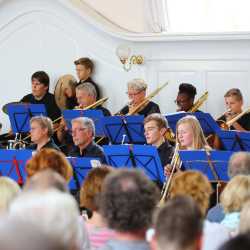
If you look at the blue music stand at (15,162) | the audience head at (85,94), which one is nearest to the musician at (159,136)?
the blue music stand at (15,162)

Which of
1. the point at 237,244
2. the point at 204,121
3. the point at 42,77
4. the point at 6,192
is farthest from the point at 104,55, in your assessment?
the point at 237,244

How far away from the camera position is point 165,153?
682 cm

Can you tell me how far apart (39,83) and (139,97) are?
4.93ft

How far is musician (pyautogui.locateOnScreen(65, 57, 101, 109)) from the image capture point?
30.8ft

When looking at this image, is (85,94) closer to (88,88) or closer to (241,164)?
(88,88)

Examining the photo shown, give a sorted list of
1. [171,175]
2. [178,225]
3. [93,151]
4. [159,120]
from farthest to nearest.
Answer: [93,151] < [159,120] < [171,175] < [178,225]

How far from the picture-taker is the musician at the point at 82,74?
30.8 feet

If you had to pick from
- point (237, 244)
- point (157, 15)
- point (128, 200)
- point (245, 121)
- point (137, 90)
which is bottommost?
point (245, 121)

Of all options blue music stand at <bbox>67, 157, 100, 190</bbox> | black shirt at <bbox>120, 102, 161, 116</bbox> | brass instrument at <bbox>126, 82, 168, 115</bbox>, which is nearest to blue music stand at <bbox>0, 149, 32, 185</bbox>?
blue music stand at <bbox>67, 157, 100, 190</bbox>

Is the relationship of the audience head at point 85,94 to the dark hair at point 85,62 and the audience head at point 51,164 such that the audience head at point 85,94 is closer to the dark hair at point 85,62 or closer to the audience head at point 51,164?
the dark hair at point 85,62

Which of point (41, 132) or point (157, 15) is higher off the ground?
point (157, 15)

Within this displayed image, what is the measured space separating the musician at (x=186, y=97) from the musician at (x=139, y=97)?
0.86ft

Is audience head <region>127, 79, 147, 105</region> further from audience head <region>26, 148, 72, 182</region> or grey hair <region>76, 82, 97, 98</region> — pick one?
audience head <region>26, 148, 72, 182</region>

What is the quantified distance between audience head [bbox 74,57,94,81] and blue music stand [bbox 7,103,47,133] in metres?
1.11
